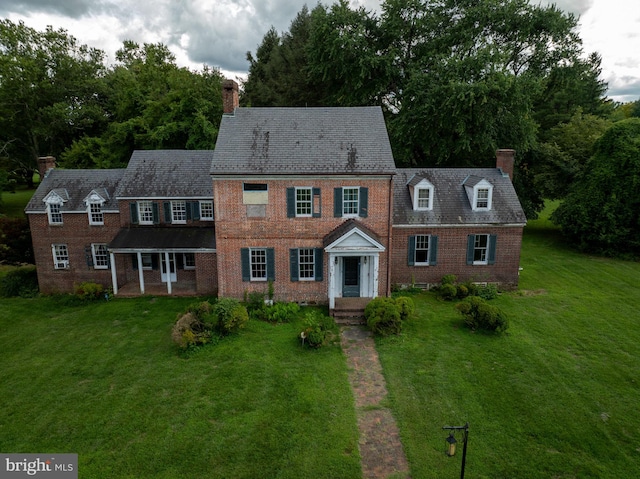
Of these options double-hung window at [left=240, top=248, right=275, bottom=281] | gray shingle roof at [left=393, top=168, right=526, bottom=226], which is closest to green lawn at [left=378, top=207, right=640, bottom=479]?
gray shingle roof at [left=393, top=168, right=526, bottom=226]

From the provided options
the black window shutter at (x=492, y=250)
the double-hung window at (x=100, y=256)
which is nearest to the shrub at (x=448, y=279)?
the black window shutter at (x=492, y=250)

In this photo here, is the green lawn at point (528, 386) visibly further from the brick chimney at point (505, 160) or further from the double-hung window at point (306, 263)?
the brick chimney at point (505, 160)

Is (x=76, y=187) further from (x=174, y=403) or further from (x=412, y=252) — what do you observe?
(x=412, y=252)

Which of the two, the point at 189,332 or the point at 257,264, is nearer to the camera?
the point at 189,332

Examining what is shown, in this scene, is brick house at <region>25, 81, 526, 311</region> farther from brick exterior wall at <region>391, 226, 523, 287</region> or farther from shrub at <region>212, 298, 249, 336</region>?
shrub at <region>212, 298, 249, 336</region>

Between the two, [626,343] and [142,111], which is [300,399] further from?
[142,111]

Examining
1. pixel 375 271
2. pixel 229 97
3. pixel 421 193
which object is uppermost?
pixel 229 97

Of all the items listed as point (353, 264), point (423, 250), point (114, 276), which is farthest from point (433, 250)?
point (114, 276)
